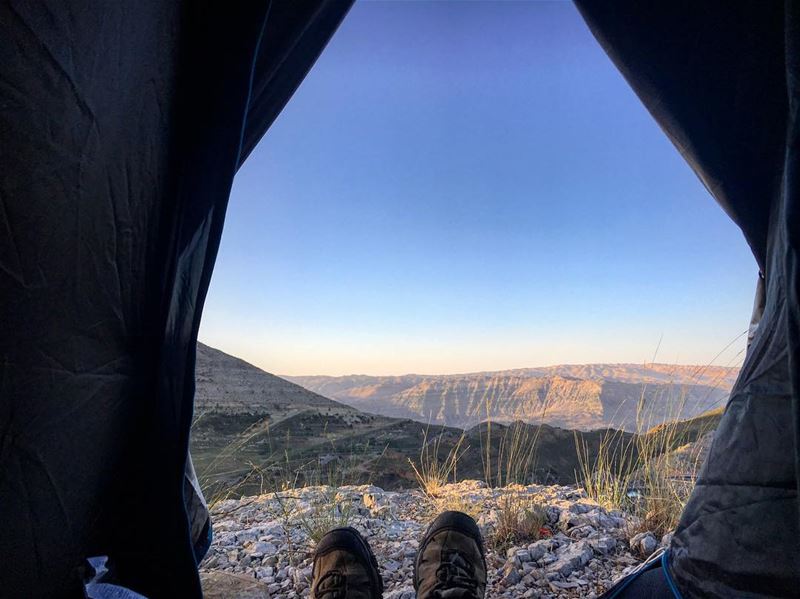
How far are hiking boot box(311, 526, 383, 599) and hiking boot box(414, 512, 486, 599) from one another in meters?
0.18

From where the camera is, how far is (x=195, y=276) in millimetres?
1276

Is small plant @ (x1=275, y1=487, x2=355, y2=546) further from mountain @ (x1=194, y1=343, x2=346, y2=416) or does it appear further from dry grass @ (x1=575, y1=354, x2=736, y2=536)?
mountain @ (x1=194, y1=343, x2=346, y2=416)

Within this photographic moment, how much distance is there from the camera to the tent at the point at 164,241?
34.3 inches

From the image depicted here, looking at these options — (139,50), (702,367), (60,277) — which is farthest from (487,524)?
(139,50)

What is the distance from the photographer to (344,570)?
1.68m

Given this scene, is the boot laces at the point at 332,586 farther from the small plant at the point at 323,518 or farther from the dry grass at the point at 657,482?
the dry grass at the point at 657,482

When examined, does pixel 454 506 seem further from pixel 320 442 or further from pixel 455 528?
pixel 320 442

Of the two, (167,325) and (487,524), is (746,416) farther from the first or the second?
(487,524)

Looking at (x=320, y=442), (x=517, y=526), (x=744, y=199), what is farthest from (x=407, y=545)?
(x=320, y=442)

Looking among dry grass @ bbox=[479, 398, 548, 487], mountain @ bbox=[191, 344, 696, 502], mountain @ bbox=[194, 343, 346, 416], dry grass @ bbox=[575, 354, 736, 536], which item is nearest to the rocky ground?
dry grass @ bbox=[575, 354, 736, 536]

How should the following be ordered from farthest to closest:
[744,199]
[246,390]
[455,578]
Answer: [246,390]
[455,578]
[744,199]

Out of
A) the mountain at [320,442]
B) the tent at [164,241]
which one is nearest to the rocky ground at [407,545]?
the mountain at [320,442]

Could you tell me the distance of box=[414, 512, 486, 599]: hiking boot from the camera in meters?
1.59

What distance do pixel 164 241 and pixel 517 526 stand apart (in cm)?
232
